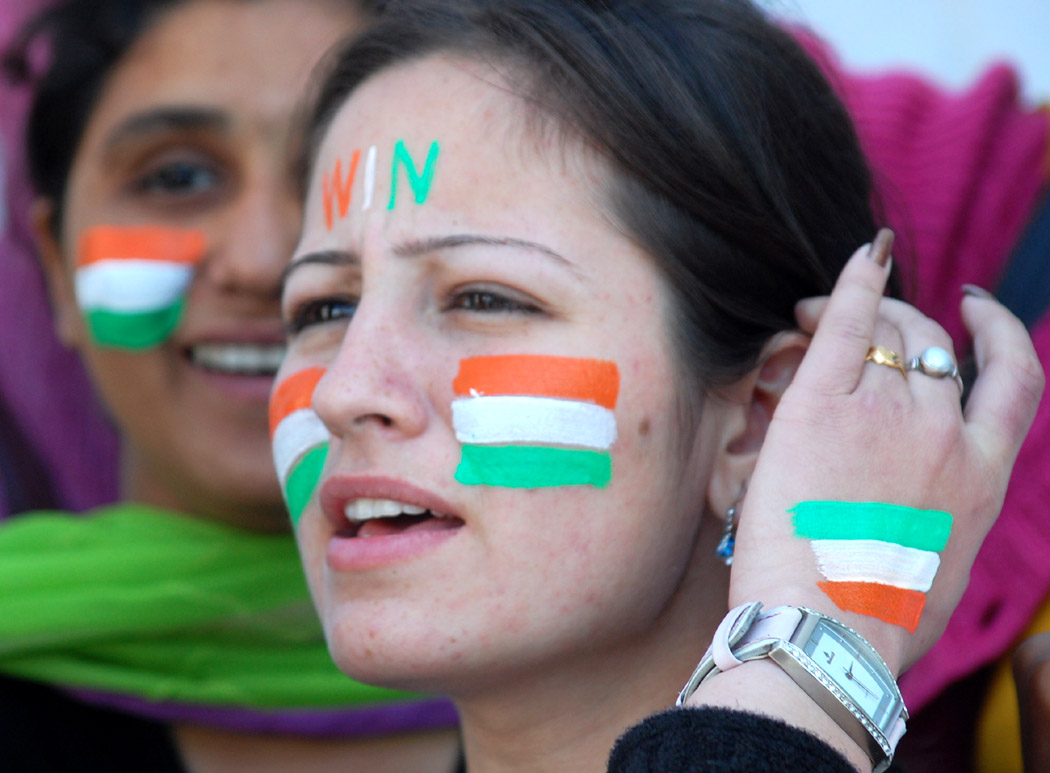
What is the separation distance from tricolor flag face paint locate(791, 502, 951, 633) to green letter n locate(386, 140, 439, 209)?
2.16ft

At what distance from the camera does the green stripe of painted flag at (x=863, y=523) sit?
146 centimetres

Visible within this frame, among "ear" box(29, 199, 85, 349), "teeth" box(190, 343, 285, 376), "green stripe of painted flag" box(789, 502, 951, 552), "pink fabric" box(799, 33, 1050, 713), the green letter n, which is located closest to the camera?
"green stripe of painted flag" box(789, 502, 951, 552)

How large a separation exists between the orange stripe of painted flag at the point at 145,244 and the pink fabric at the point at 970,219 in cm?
136

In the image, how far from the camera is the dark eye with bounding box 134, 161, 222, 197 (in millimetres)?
2637

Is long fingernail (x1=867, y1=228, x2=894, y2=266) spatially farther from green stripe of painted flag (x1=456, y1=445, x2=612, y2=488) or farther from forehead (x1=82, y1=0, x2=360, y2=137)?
forehead (x1=82, y1=0, x2=360, y2=137)

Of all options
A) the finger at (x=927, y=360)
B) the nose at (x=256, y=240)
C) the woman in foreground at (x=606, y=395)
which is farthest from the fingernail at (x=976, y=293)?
the nose at (x=256, y=240)

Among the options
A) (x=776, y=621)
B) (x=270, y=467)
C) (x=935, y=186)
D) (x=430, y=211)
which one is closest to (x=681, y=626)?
(x=776, y=621)

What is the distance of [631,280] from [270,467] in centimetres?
125

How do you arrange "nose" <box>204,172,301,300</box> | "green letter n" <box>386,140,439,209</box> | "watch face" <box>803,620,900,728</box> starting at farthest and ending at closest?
"nose" <box>204,172,301,300</box> < "green letter n" <box>386,140,439,209</box> < "watch face" <box>803,620,900,728</box>

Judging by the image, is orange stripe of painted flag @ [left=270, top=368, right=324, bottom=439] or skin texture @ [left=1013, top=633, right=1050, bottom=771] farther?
orange stripe of painted flag @ [left=270, top=368, right=324, bottom=439]

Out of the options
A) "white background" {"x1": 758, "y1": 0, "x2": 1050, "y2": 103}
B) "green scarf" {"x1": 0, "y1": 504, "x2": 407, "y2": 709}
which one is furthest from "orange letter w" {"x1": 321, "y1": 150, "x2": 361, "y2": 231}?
"white background" {"x1": 758, "y1": 0, "x2": 1050, "y2": 103}

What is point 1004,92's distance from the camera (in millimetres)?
2705

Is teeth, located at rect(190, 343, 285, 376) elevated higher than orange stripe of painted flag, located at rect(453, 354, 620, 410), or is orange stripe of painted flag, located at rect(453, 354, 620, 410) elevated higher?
orange stripe of painted flag, located at rect(453, 354, 620, 410)

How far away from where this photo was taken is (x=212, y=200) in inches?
104
